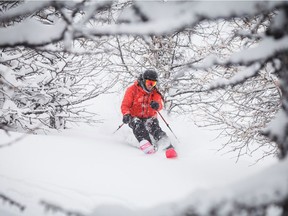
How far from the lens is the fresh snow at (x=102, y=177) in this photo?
8.42 ft

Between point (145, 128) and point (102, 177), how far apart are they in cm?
294

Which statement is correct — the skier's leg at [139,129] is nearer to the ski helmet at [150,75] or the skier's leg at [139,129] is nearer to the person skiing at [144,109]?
the person skiing at [144,109]

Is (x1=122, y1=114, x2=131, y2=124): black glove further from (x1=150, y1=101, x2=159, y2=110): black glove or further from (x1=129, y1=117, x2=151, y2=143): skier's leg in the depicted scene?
(x1=150, y1=101, x2=159, y2=110): black glove

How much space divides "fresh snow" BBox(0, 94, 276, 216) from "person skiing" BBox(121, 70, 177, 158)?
64 cm

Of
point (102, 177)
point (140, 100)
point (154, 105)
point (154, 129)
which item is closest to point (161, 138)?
point (154, 129)

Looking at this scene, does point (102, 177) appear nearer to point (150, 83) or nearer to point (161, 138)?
point (161, 138)

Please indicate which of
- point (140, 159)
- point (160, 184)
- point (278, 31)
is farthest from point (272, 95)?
point (278, 31)

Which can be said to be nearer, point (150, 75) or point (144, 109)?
point (150, 75)

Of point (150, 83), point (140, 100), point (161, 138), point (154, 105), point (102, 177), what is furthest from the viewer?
point (140, 100)

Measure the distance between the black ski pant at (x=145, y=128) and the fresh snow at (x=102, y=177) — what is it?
617 mm

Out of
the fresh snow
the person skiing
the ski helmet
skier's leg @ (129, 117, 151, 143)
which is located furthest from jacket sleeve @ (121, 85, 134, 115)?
the fresh snow

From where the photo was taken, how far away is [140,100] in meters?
6.49

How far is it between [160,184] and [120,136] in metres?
3.62

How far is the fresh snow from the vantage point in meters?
2.57
